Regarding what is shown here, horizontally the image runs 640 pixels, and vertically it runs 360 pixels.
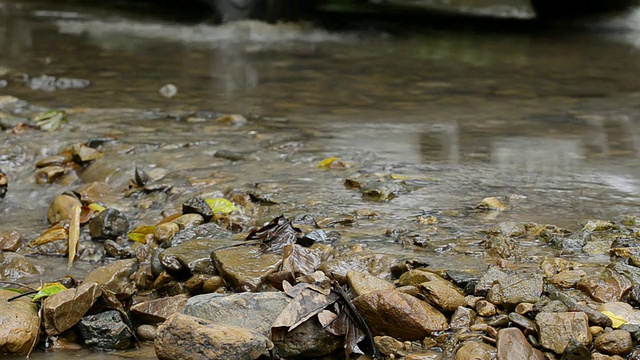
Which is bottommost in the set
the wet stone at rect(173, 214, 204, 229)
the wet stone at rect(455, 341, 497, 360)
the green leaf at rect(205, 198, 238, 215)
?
the wet stone at rect(173, 214, 204, 229)

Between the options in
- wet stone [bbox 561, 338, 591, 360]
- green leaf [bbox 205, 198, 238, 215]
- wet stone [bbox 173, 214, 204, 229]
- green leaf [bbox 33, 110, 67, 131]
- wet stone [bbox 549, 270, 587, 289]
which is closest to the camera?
wet stone [bbox 561, 338, 591, 360]

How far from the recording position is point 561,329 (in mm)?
2109

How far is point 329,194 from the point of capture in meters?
3.49

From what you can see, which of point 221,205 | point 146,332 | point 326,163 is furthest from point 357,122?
point 146,332

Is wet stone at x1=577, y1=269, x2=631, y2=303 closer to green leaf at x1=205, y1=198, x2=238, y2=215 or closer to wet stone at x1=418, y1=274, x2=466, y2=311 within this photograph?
wet stone at x1=418, y1=274, x2=466, y2=311

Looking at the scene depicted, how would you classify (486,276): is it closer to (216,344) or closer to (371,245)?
(371,245)

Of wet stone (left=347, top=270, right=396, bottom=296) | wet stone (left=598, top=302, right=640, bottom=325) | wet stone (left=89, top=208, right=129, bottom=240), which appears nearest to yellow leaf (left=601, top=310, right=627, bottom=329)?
wet stone (left=598, top=302, right=640, bottom=325)

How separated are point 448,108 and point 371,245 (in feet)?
10.7

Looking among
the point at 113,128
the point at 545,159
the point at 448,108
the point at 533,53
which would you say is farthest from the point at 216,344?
the point at 533,53

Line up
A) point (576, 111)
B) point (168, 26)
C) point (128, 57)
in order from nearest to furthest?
point (576, 111) → point (128, 57) → point (168, 26)

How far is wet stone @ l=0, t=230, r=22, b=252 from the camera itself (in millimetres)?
3178

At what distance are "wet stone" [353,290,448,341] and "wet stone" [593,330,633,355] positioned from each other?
17.0 inches

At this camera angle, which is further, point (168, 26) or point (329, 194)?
point (168, 26)

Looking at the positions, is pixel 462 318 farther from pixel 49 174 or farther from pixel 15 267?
pixel 49 174
